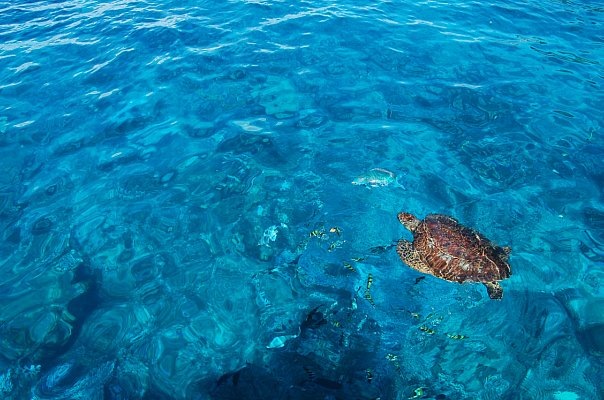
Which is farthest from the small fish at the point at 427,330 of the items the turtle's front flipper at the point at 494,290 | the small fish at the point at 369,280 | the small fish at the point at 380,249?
the small fish at the point at 380,249

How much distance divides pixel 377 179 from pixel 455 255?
2.89 meters

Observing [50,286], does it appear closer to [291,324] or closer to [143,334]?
[143,334]

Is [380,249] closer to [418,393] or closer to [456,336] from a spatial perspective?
[456,336]

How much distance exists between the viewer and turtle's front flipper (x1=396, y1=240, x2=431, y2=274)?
710 cm

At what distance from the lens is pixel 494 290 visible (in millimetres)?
6824

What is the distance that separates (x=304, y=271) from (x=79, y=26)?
15.6 meters

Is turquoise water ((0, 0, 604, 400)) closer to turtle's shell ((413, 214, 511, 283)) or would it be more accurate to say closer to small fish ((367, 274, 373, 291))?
small fish ((367, 274, 373, 291))

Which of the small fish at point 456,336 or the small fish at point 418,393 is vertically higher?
the small fish at point 456,336

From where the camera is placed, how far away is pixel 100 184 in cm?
936

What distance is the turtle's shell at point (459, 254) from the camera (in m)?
6.77

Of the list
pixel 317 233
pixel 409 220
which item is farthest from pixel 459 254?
pixel 317 233

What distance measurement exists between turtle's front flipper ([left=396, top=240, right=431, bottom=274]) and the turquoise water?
220 mm

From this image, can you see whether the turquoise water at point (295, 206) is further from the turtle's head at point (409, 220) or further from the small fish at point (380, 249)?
the turtle's head at point (409, 220)

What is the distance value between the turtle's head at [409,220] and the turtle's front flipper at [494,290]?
1.69 m
